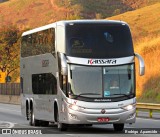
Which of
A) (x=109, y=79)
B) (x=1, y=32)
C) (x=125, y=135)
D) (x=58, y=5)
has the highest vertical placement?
(x=58, y=5)

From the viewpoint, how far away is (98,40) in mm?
22828

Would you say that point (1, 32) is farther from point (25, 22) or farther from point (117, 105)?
point (117, 105)

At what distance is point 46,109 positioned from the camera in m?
25.1

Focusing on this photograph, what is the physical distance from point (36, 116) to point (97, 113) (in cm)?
562

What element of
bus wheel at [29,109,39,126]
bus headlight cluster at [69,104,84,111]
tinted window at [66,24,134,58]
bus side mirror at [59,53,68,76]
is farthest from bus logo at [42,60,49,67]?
bus wheel at [29,109,39,126]

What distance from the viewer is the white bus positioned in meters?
21.9

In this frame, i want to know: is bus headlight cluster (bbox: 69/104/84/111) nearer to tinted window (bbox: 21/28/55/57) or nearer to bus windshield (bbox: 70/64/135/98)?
bus windshield (bbox: 70/64/135/98)

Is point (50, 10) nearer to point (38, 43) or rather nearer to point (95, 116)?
point (38, 43)

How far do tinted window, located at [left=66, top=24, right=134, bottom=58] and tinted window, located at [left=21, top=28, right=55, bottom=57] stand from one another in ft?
4.47

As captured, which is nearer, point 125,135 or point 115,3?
point 125,135

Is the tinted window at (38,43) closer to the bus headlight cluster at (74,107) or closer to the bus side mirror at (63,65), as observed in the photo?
the bus side mirror at (63,65)

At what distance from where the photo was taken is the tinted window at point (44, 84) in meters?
23.8

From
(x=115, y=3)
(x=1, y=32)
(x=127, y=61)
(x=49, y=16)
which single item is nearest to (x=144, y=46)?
(x=1, y=32)

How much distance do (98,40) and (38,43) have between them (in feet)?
13.7
